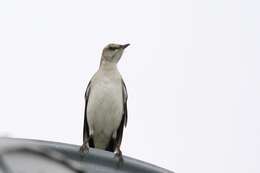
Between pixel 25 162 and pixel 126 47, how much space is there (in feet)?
29.8

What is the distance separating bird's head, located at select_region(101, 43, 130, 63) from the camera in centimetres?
1397

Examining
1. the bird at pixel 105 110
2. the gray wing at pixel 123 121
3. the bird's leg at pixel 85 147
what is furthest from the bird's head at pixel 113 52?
the bird's leg at pixel 85 147

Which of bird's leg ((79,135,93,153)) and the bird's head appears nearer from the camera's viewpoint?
bird's leg ((79,135,93,153))

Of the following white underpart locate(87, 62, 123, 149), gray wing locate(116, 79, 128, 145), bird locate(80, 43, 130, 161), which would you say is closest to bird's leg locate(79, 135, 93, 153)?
bird locate(80, 43, 130, 161)

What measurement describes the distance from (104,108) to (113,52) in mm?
1528

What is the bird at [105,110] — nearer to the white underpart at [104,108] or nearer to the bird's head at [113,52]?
the white underpart at [104,108]

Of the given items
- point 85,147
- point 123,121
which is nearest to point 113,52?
point 123,121

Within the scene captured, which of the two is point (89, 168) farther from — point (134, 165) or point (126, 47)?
point (126, 47)

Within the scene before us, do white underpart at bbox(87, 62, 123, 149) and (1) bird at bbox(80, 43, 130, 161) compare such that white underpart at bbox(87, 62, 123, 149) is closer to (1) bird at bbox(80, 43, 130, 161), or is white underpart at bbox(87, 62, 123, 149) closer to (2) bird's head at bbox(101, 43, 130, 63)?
(1) bird at bbox(80, 43, 130, 161)

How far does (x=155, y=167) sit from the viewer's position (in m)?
9.12

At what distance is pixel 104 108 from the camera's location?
12852mm

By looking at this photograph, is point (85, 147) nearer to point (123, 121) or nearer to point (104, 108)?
point (104, 108)

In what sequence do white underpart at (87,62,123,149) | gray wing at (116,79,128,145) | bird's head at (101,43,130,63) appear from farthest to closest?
bird's head at (101,43,130,63) → gray wing at (116,79,128,145) → white underpart at (87,62,123,149)

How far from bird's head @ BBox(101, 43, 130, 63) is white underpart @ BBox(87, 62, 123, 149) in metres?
0.71
